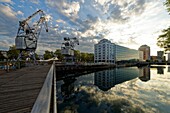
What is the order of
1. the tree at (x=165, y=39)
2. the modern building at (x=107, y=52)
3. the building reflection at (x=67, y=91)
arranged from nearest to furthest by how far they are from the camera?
the tree at (x=165, y=39) → the building reflection at (x=67, y=91) → the modern building at (x=107, y=52)

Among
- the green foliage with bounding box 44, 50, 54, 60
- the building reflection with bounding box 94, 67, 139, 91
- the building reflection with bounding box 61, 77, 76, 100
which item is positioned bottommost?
the building reflection with bounding box 94, 67, 139, 91

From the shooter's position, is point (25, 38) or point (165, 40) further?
point (25, 38)

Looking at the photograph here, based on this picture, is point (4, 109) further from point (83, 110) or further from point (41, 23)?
point (41, 23)

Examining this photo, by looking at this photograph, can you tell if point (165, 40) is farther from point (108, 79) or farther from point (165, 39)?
point (108, 79)

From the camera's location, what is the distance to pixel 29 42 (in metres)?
43.5

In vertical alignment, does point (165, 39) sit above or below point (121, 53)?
below

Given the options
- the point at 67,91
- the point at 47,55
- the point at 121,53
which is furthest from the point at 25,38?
the point at 121,53

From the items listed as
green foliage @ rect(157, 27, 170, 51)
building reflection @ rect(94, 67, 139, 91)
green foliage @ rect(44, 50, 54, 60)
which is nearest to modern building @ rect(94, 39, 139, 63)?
green foliage @ rect(44, 50, 54, 60)

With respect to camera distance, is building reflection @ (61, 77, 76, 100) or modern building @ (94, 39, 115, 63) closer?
building reflection @ (61, 77, 76, 100)

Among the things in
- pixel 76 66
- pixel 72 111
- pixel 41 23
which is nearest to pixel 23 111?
pixel 72 111

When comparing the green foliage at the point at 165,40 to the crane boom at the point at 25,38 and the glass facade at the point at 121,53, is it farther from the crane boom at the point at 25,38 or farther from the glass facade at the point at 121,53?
the glass facade at the point at 121,53

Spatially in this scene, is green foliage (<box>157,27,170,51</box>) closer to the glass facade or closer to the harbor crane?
the harbor crane

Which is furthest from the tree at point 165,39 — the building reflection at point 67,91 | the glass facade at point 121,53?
the glass facade at point 121,53

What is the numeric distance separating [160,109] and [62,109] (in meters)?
10.6
